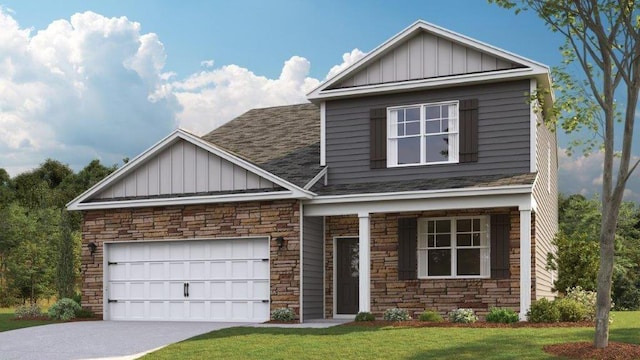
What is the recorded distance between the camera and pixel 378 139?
63.8 feet

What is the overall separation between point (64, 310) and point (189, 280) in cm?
344

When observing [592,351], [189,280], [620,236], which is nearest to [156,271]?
[189,280]

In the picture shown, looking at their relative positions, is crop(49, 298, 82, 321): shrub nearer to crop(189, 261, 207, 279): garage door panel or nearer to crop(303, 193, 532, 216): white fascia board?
crop(189, 261, 207, 279): garage door panel

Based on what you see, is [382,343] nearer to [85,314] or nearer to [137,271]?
[137,271]

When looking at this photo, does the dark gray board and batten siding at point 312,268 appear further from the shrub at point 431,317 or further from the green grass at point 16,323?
the green grass at point 16,323

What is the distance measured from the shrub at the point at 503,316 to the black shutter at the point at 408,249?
2.61m

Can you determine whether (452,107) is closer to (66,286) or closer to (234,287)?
(234,287)

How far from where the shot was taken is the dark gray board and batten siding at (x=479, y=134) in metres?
18.1

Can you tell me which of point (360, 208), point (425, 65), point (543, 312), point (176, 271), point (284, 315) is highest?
point (425, 65)

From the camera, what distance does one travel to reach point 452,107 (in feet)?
62.0

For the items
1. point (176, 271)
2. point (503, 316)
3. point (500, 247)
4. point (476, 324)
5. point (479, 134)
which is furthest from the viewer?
point (176, 271)

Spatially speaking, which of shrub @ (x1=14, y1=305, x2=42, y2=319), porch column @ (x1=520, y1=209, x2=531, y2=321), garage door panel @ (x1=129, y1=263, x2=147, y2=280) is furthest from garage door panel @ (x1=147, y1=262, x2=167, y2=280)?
porch column @ (x1=520, y1=209, x2=531, y2=321)

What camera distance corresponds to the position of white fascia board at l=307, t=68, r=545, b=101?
1798 cm

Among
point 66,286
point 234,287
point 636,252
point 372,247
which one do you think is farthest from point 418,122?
point 636,252
